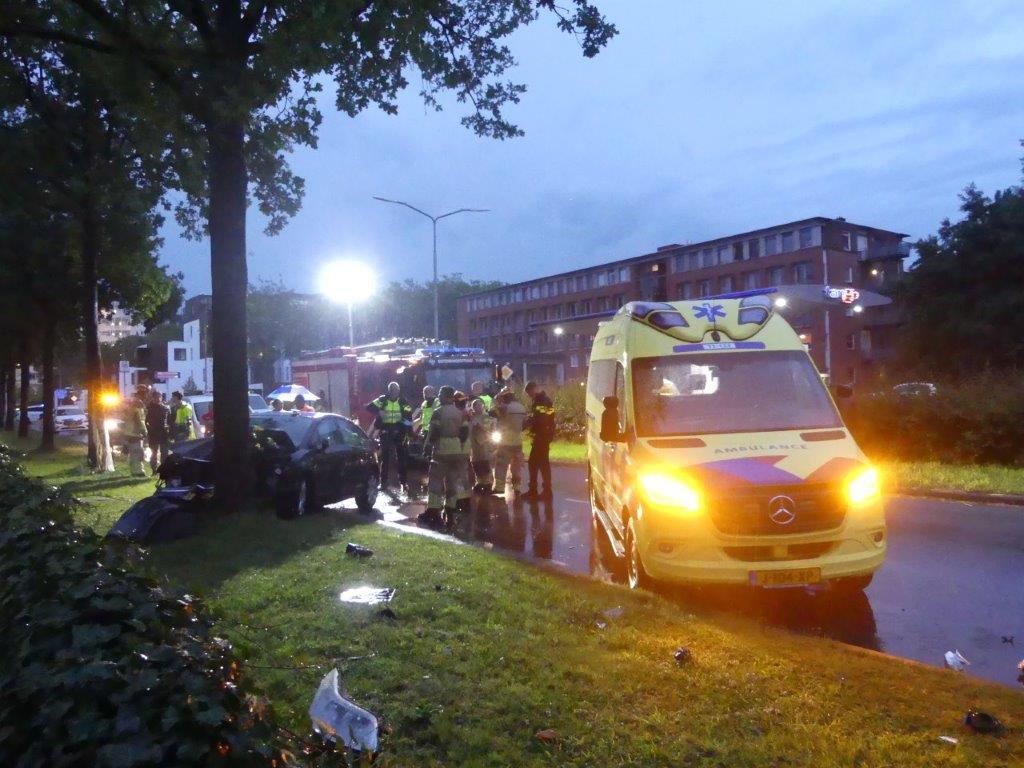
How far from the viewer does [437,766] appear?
3.97 meters

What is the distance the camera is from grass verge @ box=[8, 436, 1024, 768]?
13.4ft

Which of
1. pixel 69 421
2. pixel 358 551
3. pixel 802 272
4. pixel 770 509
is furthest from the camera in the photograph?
pixel 802 272

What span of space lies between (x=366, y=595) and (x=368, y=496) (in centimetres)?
669

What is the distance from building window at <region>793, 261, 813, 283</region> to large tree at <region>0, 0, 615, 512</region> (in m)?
56.4

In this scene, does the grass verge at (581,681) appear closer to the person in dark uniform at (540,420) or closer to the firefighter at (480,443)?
the person in dark uniform at (540,420)

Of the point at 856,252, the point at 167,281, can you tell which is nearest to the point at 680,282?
the point at 856,252

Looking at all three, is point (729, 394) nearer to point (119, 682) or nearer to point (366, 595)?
point (366, 595)

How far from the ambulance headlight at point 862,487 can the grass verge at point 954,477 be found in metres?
6.95

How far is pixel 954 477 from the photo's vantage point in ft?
45.7

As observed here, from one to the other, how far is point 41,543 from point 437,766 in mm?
2026

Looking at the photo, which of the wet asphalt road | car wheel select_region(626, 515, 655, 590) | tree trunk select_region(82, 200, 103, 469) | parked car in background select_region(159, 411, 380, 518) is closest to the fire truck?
parked car in background select_region(159, 411, 380, 518)

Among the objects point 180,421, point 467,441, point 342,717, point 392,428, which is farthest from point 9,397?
point 342,717

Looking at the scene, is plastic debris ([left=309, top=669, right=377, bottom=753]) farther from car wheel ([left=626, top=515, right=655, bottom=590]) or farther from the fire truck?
the fire truck

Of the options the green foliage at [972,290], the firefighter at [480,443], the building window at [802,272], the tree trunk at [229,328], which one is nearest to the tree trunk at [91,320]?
the firefighter at [480,443]
